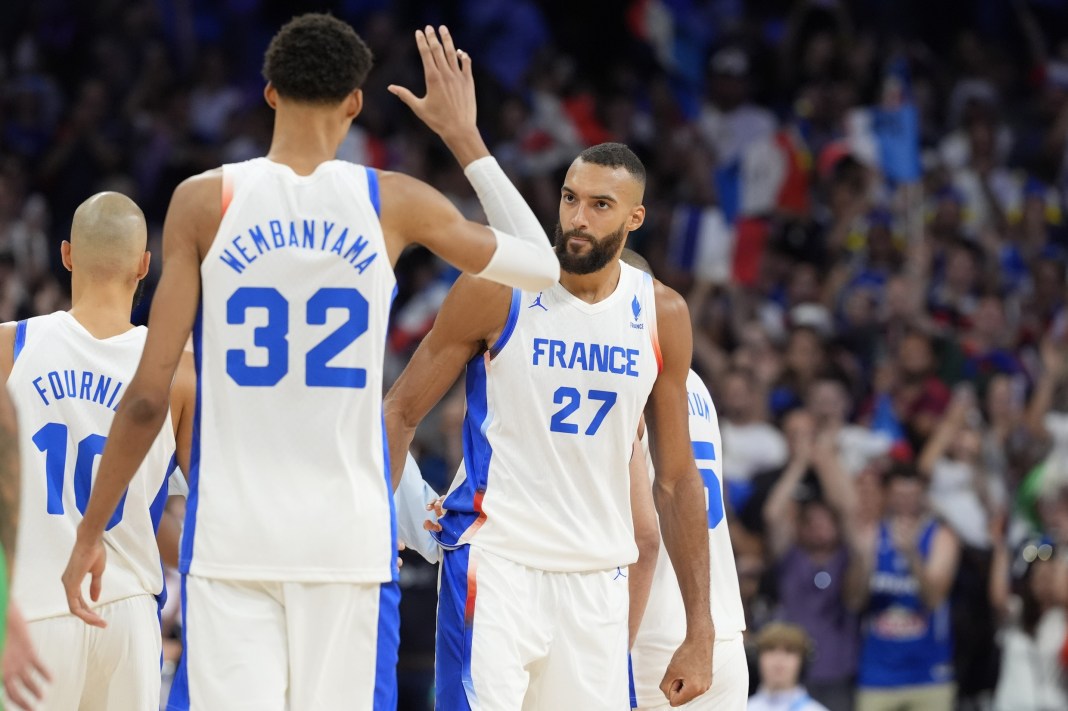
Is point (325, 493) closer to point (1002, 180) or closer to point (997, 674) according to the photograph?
point (997, 674)

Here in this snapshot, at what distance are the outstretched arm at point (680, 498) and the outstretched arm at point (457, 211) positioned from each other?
4.26ft

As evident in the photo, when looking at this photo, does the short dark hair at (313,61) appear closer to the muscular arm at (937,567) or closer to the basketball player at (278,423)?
the basketball player at (278,423)

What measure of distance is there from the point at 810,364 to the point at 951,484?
4.76 feet

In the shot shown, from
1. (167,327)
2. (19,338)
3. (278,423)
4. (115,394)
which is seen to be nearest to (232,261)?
(167,327)

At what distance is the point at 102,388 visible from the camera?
616 cm

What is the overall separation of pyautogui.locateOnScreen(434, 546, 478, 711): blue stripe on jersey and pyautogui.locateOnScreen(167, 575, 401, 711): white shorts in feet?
3.30

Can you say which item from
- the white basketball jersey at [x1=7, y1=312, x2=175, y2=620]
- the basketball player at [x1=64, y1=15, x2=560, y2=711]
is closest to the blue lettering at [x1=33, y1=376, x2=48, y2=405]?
the white basketball jersey at [x1=7, y1=312, x2=175, y2=620]

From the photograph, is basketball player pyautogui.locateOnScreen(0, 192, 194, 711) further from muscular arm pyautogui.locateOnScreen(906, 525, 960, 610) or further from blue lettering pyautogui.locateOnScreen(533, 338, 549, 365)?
muscular arm pyautogui.locateOnScreen(906, 525, 960, 610)

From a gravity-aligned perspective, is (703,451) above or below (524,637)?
above

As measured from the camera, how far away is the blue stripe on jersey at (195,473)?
5.05 meters

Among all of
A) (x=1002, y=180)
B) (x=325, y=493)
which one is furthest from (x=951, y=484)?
(x=325, y=493)

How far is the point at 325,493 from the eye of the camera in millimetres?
5031

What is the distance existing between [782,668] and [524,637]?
396 centimetres

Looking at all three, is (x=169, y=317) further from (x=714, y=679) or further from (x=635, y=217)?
(x=714, y=679)
